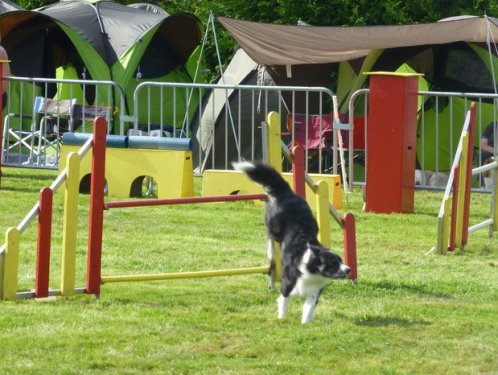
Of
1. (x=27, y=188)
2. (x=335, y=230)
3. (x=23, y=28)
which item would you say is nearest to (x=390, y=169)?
(x=335, y=230)

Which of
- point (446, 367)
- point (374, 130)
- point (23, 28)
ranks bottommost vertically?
point (446, 367)

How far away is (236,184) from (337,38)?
13.1 feet

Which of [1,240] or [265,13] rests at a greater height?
[265,13]

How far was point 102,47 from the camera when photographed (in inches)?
796

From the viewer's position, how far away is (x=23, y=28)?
21.3 metres

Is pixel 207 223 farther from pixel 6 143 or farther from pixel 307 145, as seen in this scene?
pixel 6 143

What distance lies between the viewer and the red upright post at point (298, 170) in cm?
882

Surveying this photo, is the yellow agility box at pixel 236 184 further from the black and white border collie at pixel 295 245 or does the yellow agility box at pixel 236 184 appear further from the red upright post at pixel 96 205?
the red upright post at pixel 96 205

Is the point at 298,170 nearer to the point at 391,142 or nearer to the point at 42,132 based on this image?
the point at 391,142

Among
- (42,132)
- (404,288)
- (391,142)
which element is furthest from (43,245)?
(42,132)

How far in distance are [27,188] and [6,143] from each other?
281cm

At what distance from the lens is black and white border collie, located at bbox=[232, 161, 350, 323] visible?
7648mm

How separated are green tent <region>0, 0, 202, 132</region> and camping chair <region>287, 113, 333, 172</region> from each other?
3.11m

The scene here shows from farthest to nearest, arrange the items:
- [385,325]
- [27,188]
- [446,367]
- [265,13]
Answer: [265,13] → [27,188] → [385,325] → [446,367]
